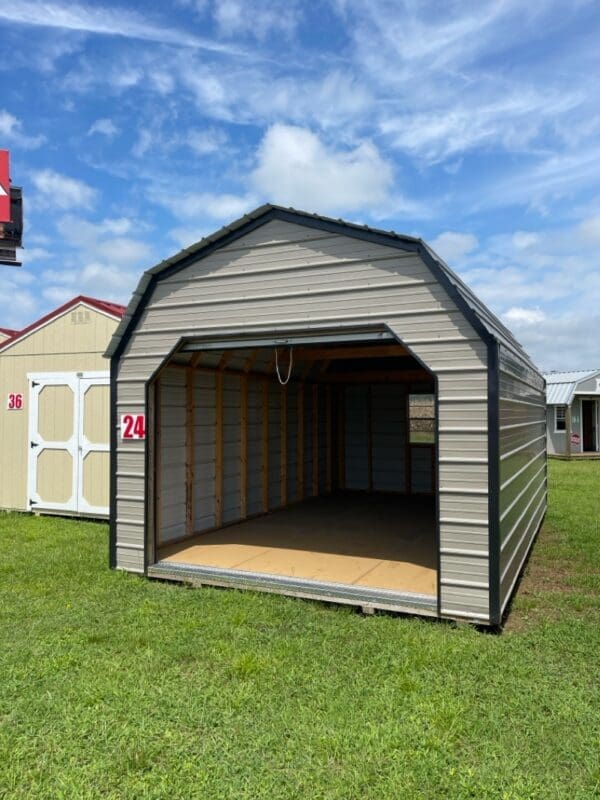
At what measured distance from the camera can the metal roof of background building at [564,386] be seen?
22.0 metres

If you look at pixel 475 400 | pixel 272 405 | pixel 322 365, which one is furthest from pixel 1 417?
pixel 475 400

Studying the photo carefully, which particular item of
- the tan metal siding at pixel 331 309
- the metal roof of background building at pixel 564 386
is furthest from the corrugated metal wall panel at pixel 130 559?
the metal roof of background building at pixel 564 386

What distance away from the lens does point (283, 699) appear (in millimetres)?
3408

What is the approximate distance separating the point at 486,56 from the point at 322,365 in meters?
5.79

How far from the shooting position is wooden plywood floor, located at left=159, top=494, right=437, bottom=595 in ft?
19.1

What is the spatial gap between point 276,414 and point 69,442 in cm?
352

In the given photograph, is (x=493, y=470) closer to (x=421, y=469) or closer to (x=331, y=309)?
(x=331, y=309)

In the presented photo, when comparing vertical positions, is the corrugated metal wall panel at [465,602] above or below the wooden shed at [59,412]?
below

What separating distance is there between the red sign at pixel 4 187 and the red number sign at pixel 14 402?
6.75 m

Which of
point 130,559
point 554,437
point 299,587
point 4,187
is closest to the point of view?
point 299,587

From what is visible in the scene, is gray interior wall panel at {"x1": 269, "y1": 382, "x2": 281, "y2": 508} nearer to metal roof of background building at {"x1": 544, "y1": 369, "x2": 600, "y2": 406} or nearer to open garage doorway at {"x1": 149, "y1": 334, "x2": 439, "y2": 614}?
open garage doorway at {"x1": 149, "y1": 334, "x2": 439, "y2": 614}

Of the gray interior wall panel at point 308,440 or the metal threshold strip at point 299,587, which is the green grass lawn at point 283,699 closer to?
the metal threshold strip at point 299,587

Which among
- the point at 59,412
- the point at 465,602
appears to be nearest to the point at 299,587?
the point at 465,602

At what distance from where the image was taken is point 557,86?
22.9 ft
